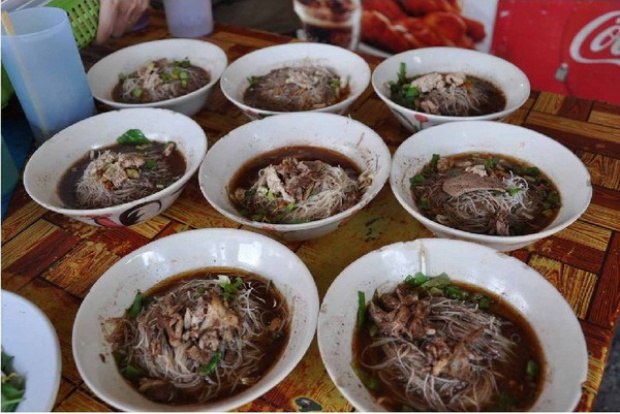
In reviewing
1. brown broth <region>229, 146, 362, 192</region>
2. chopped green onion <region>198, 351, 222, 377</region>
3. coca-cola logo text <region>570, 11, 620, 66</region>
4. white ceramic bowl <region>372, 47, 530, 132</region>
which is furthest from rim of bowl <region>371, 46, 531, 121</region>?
chopped green onion <region>198, 351, 222, 377</region>

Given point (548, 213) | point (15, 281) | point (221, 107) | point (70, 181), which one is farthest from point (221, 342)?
point (221, 107)

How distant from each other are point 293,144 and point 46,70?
138 cm

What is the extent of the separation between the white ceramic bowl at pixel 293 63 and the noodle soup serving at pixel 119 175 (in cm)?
59

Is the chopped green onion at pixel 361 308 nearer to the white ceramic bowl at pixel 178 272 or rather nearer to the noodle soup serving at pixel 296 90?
the white ceramic bowl at pixel 178 272

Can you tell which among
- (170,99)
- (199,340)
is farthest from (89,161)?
(199,340)

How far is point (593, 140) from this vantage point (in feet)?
9.39

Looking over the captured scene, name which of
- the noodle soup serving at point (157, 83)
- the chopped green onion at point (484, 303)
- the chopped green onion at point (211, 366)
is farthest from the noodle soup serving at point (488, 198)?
the noodle soup serving at point (157, 83)

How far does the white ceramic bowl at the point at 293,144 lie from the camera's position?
2.32 meters

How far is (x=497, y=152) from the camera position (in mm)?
2635

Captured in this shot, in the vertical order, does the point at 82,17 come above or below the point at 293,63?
above

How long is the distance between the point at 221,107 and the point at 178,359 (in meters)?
1.96

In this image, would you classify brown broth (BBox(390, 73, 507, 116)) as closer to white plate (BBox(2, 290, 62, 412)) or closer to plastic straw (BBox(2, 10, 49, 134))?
plastic straw (BBox(2, 10, 49, 134))

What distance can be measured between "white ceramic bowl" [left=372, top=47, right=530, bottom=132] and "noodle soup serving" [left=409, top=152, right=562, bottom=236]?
377 millimetres

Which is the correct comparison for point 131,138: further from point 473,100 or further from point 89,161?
point 473,100
